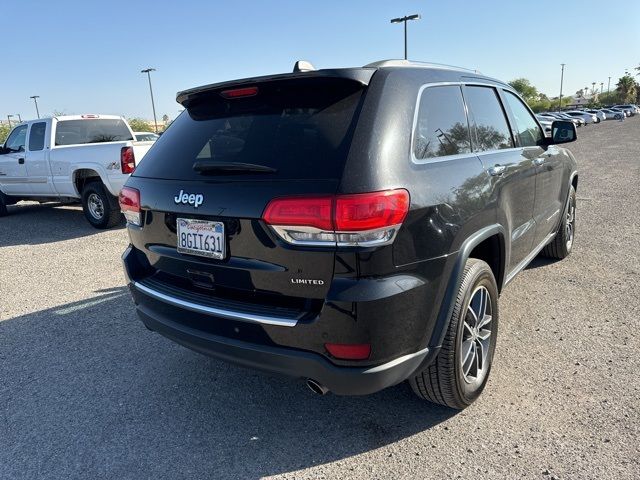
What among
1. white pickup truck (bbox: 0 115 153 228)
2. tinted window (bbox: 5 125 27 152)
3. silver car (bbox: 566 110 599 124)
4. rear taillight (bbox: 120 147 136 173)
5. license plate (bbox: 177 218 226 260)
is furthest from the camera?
silver car (bbox: 566 110 599 124)

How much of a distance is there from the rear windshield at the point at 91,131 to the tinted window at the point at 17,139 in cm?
100

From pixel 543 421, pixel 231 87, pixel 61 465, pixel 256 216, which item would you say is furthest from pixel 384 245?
pixel 61 465

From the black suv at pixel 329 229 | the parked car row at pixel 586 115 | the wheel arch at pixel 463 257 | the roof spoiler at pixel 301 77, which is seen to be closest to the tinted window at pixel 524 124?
the black suv at pixel 329 229

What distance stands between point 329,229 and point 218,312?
2.42 ft

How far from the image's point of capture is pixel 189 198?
8.01 feet

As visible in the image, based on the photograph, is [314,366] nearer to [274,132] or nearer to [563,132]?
[274,132]

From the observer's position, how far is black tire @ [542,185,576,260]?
16.5 ft

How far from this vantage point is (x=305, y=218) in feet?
6.75

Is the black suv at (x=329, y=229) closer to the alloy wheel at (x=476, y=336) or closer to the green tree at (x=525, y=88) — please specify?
the alloy wheel at (x=476, y=336)

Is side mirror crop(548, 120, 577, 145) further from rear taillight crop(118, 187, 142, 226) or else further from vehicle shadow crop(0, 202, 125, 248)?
vehicle shadow crop(0, 202, 125, 248)

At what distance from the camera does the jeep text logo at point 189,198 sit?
239cm

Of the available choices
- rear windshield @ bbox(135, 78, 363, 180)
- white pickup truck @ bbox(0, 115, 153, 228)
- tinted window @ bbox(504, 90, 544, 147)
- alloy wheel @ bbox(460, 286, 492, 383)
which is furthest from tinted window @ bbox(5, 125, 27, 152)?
alloy wheel @ bbox(460, 286, 492, 383)

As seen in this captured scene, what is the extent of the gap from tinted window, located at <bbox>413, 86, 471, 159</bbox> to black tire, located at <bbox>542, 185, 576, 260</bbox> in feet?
8.62

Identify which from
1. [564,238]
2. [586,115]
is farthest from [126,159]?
[586,115]
